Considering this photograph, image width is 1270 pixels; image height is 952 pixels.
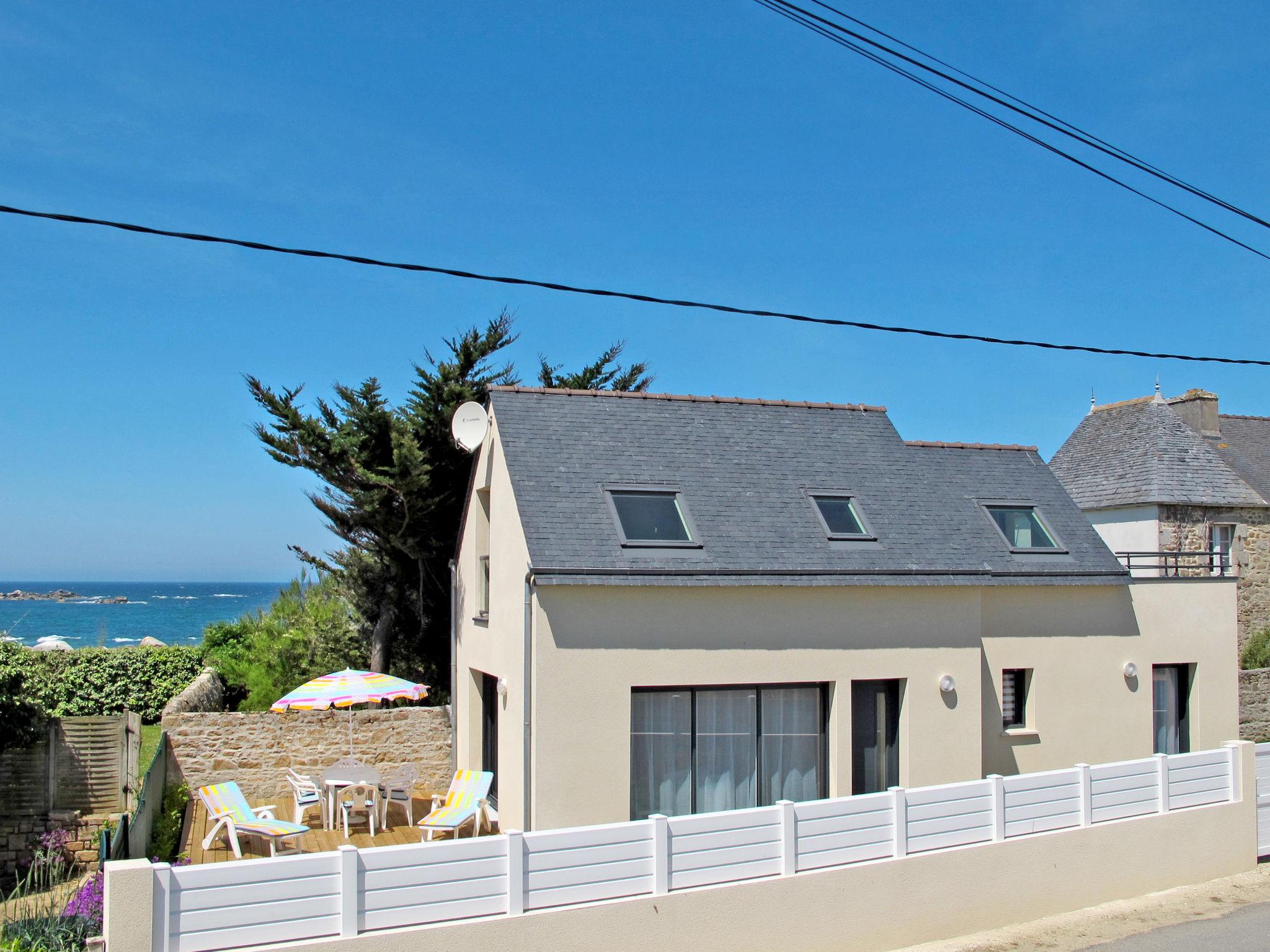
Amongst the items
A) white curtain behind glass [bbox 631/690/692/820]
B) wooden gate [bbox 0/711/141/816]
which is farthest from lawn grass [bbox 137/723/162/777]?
white curtain behind glass [bbox 631/690/692/820]

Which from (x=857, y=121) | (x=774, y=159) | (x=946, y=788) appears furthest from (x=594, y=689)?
(x=857, y=121)

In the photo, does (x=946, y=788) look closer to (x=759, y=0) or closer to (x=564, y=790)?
(x=564, y=790)

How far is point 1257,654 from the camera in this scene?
2488 centimetres

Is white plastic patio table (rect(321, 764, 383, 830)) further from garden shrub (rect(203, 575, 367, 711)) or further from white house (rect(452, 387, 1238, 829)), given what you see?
garden shrub (rect(203, 575, 367, 711))

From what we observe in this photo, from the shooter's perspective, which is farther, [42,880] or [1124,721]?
[1124,721]

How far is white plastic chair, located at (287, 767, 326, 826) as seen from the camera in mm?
14453

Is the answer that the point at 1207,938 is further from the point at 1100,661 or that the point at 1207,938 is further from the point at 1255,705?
the point at 1255,705

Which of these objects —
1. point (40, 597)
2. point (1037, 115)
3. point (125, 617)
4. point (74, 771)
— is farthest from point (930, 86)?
point (40, 597)

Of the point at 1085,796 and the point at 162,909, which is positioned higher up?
the point at 162,909

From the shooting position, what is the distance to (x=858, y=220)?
1628 cm

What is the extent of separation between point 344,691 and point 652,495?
5.73 meters

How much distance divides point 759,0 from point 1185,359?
9.68m

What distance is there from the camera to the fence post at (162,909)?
7.34 meters

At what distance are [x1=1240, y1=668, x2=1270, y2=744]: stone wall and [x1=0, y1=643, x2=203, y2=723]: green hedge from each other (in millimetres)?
24656
